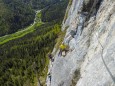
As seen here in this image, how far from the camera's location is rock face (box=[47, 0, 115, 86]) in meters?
24.9

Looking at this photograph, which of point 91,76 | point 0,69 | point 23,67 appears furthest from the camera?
point 0,69

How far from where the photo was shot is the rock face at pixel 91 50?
24888 millimetres

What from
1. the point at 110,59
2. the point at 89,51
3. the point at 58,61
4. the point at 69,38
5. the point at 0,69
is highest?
the point at 110,59

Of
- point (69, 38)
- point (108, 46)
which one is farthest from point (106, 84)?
point (69, 38)

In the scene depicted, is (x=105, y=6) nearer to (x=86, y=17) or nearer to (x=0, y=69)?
(x=86, y=17)

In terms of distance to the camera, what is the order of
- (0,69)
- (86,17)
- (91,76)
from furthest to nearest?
(0,69) < (86,17) < (91,76)

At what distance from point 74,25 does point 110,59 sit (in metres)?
20.2

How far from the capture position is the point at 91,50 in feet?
101

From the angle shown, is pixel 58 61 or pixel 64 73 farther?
pixel 58 61

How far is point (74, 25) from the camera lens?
142 feet

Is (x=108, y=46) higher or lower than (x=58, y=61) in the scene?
higher

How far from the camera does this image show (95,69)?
26875 mm

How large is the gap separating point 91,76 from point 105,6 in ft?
37.3

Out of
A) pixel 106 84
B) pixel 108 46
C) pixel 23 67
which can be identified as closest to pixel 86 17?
pixel 108 46
